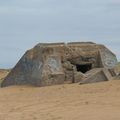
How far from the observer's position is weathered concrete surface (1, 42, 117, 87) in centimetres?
1680

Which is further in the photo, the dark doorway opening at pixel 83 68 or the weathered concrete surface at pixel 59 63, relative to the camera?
the dark doorway opening at pixel 83 68

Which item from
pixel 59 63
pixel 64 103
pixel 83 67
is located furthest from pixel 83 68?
pixel 64 103

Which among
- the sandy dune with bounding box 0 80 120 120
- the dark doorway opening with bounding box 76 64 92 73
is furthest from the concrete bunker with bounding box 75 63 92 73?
the sandy dune with bounding box 0 80 120 120

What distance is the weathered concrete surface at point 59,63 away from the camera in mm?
16797

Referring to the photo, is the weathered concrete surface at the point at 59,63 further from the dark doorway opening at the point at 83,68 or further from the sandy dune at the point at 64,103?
the sandy dune at the point at 64,103

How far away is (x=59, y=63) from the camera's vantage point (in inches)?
676

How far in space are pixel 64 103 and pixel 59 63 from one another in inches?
242

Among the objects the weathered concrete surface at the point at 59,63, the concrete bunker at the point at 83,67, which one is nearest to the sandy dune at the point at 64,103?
the weathered concrete surface at the point at 59,63

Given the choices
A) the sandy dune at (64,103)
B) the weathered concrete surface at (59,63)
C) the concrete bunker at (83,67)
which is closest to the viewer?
the sandy dune at (64,103)

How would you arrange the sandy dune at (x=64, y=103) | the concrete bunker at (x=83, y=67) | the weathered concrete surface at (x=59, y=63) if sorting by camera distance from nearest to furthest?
the sandy dune at (x=64, y=103), the weathered concrete surface at (x=59, y=63), the concrete bunker at (x=83, y=67)

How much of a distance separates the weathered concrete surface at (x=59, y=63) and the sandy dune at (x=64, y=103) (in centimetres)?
192

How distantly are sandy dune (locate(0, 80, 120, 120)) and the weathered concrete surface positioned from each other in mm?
1918

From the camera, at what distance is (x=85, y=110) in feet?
31.7

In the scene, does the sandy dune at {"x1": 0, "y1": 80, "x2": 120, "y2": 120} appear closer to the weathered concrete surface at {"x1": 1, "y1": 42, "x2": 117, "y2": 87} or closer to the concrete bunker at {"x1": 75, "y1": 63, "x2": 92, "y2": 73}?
the weathered concrete surface at {"x1": 1, "y1": 42, "x2": 117, "y2": 87}
